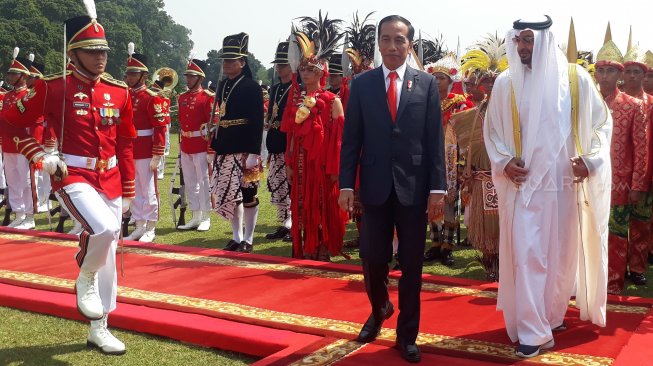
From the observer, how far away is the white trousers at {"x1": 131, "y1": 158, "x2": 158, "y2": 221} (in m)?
9.07

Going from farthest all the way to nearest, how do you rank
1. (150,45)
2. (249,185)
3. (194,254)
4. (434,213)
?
(150,45) → (249,185) → (194,254) → (434,213)

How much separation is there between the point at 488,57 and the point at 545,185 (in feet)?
8.49

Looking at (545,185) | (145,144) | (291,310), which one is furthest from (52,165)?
(145,144)

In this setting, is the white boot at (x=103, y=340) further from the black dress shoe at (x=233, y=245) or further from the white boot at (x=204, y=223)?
the white boot at (x=204, y=223)

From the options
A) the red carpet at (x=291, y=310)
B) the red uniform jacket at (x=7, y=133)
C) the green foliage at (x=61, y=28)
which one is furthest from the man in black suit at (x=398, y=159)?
the green foliage at (x=61, y=28)

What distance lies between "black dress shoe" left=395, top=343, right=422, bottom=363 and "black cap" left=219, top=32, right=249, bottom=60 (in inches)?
177

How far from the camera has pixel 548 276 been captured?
459cm

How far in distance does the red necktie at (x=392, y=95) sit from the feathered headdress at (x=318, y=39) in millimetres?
2790

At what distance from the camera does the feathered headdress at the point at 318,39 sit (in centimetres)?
721

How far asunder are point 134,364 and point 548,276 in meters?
2.59

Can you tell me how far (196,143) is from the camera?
977 centimetres

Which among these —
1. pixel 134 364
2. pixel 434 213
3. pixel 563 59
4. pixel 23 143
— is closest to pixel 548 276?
pixel 434 213

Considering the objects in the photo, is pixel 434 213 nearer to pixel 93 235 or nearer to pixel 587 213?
pixel 587 213

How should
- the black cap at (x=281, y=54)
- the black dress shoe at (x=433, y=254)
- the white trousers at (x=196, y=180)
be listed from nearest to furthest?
the black dress shoe at (x=433, y=254) < the black cap at (x=281, y=54) < the white trousers at (x=196, y=180)
